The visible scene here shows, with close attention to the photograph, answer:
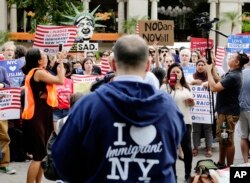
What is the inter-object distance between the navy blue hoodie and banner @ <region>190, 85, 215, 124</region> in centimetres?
743

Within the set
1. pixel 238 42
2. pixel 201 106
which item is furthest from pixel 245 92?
pixel 238 42

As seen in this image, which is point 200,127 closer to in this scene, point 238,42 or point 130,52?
point 238,42

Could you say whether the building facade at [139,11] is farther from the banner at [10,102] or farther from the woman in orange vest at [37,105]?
the woman in orange vest at [37,105]

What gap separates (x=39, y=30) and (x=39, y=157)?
349 cm

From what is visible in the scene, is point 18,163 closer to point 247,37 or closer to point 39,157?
point 39,157

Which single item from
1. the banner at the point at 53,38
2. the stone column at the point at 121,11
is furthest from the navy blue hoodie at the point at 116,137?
the stone column at the point at 121,11

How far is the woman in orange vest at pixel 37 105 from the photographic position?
670 centimetres

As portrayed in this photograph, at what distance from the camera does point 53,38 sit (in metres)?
9.61

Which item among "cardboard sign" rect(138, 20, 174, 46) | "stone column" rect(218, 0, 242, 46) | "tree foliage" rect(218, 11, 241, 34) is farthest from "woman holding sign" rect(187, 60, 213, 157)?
"stone column" rect(218, 0, 242, 46)

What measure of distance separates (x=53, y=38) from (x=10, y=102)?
4.28ft

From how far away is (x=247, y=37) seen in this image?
13445 millimetres

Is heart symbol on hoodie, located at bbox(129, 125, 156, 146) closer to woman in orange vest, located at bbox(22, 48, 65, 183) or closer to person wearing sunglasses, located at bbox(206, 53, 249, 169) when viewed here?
woman in orange vest, located at bbox(22, 48, 65, 183)

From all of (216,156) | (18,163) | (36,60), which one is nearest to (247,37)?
(216,156)

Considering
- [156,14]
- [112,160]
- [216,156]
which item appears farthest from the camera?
[156,14]
